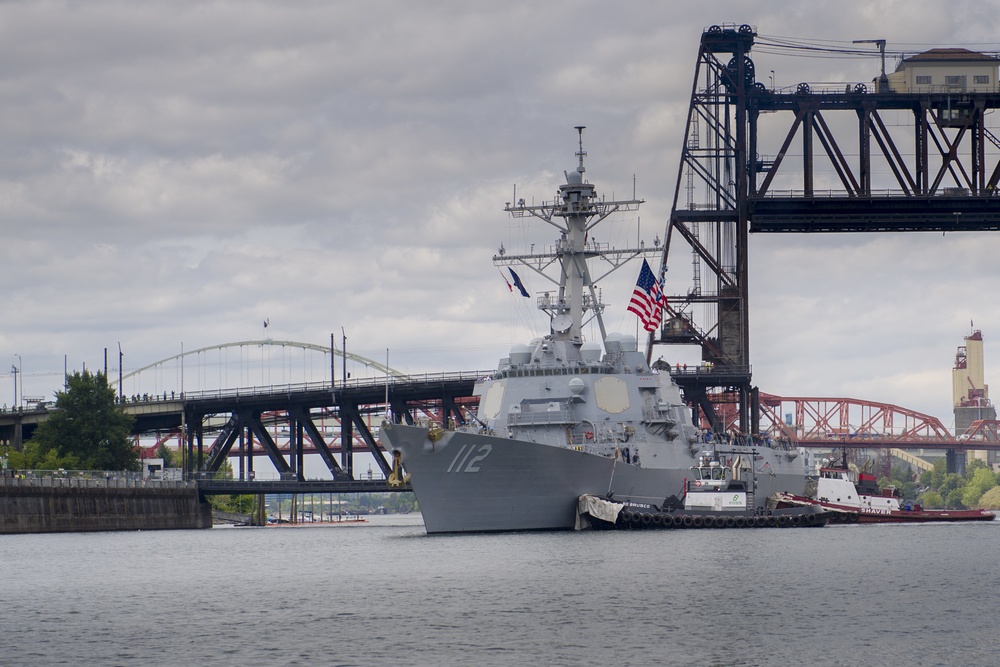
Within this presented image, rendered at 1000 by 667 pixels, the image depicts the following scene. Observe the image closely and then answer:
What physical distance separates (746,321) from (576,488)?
79.6 ft

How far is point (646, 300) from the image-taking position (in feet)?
225

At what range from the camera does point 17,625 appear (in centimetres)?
3556

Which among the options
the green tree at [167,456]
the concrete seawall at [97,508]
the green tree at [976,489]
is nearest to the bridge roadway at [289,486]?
the concrete seawall at [97,508]

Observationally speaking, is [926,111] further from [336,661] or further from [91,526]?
[336,661]

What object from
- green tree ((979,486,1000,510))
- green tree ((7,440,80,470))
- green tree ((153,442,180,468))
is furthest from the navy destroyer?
green tree ((979,486,1000,510))

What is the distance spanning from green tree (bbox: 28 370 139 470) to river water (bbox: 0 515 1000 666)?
37528 mm

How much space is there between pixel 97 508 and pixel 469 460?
32.3m

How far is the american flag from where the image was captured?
225ft

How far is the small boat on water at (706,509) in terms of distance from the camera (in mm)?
62119

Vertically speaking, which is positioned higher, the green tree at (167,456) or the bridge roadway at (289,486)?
the green tree at (167,456)

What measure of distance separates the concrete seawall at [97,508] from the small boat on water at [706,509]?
30.4 metres

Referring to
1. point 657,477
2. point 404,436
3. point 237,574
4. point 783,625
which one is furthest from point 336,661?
point 657,477

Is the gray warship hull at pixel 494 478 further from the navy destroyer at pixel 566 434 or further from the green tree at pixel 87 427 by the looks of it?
the green tree at pixel 87 427

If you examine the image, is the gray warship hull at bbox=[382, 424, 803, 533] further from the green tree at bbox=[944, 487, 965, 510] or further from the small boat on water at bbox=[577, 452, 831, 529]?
the green tree at bbox=[944, 487, 965, 510]
